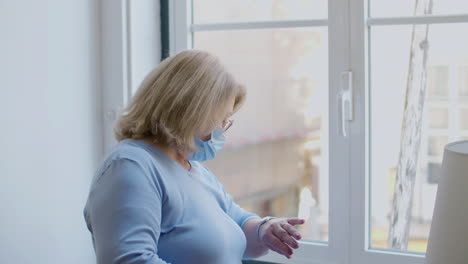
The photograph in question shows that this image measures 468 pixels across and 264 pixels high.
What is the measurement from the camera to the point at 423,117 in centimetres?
216

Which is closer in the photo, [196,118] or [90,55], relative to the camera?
[196,118]

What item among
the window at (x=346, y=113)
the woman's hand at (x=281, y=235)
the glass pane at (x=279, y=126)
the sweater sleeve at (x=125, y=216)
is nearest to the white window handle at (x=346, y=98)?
the window at (x=346, y=113)

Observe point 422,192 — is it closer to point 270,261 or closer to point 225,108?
point 270,261

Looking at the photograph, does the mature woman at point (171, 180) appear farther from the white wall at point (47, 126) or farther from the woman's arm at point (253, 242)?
the white wall at point (47, 126)

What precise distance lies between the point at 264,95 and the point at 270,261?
0.57 meters

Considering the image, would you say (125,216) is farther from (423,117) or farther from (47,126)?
(423,117)

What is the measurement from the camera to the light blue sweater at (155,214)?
4.95 feet

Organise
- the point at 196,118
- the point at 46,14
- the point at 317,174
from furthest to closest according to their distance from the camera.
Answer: the point at 317,174
the point at 46,14
the point at 196,118

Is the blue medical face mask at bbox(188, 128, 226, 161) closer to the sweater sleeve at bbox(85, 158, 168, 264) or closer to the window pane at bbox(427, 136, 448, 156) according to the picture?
the sweater sleeve at bbox(85, 158, 168, 264)

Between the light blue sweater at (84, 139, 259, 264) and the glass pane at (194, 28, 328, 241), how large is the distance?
1.80ft

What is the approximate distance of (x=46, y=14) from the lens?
2139 mm

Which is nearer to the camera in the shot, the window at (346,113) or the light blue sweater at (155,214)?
the light blue sweater at (155,214)

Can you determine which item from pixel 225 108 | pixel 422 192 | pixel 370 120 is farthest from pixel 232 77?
pixel 422 192

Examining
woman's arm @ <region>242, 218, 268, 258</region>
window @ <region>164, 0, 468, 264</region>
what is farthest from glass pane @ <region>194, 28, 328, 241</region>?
woman's arm @ <region>242, 218, 268, 258</region>
